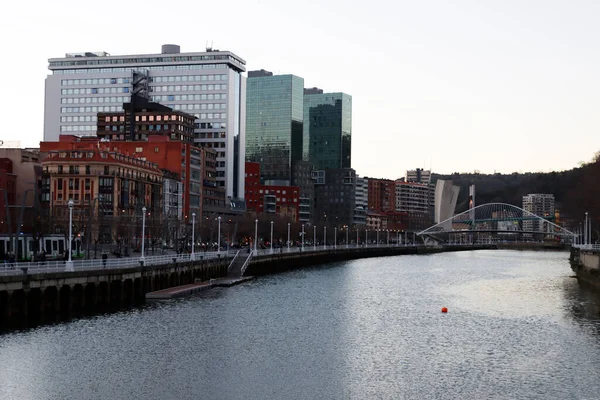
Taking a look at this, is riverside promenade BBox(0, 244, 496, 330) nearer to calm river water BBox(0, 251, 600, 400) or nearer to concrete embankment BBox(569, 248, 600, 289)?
calm river water BBox(0, 251, 600, 400)

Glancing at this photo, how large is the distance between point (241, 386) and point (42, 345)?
15.0 m

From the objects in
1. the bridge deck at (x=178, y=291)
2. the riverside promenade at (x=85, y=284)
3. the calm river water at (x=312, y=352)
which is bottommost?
the calm river water at (x=312, y=352)

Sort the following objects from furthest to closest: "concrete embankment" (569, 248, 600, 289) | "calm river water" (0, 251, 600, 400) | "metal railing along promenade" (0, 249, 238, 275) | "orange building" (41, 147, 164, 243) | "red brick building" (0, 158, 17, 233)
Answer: "orange building" (41, 147, 164, 243), "red brick building" (0, 158, 17, 233), "concrete embankment" (569, 248, 600, 289), "metal railing along promenade" (0, 249, 238, 275), "calm river water" (0, 251, 600, 400)

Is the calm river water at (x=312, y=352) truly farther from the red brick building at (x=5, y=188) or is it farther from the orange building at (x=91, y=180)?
the orange building at (x=91, y=180)

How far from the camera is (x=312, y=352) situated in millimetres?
50719

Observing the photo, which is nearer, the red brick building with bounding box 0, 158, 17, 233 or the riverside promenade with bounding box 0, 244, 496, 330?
the riverside promenade with bounding box 0, 244, 496, 330

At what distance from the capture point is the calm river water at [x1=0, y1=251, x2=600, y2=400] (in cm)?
4041

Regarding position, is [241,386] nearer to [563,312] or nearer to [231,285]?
[563,312]

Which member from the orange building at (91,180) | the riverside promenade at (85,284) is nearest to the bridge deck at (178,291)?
the riverside promenade at (85,284)

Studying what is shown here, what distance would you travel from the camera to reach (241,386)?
134ft

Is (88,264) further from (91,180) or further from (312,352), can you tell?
(91,180)

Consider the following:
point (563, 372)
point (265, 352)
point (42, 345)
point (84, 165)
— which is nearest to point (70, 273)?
point (42, 345)

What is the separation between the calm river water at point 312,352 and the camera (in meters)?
40.4

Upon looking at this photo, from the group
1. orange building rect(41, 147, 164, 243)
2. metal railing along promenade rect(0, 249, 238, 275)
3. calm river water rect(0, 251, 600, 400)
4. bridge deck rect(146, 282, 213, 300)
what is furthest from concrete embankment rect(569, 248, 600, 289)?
orange building rect(41, 147, 164, 243)
